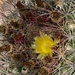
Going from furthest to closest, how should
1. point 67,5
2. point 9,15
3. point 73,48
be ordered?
point 9,15 < point 67,5 < point 73,48

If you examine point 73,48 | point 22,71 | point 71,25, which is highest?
point 71,25

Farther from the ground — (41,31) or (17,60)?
(41,31)

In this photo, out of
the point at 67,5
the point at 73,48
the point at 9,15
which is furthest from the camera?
the point at 9,15

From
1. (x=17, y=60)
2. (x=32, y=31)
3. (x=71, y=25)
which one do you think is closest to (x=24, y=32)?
(x=32, y=31)

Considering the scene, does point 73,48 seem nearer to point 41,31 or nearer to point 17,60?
point 41,31
